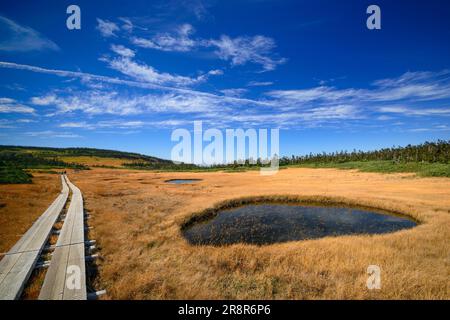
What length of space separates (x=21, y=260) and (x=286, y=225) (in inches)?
682

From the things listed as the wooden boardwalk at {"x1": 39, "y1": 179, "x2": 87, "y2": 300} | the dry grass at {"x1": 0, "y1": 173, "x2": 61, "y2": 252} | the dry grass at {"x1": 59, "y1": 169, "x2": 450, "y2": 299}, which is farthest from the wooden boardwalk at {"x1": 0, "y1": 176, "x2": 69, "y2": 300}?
the dry grass at {"x1": 59, "y1": 169, "x2": 450, "y2": 299}

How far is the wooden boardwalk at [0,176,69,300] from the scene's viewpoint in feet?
21.9

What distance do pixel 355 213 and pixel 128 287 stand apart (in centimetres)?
2329

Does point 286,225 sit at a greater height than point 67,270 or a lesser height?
lesser

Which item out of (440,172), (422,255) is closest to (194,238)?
(422,255)

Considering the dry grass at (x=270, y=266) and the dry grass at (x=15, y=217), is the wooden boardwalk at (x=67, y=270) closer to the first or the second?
the dry grass at (x=270, y=266)

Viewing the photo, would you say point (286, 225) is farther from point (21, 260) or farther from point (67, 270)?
point (21, 260)

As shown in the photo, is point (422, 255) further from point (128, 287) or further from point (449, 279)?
point (128, 287)

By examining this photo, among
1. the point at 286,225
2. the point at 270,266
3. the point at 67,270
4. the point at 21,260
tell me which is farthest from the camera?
the point at 286,225

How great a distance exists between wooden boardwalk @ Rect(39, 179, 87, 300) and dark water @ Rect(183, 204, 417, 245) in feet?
24.2

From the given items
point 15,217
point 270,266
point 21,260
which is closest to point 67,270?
point 21,260

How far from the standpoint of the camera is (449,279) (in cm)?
845

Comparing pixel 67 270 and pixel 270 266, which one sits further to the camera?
pixel 270 266

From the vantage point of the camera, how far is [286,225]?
19.8 m
